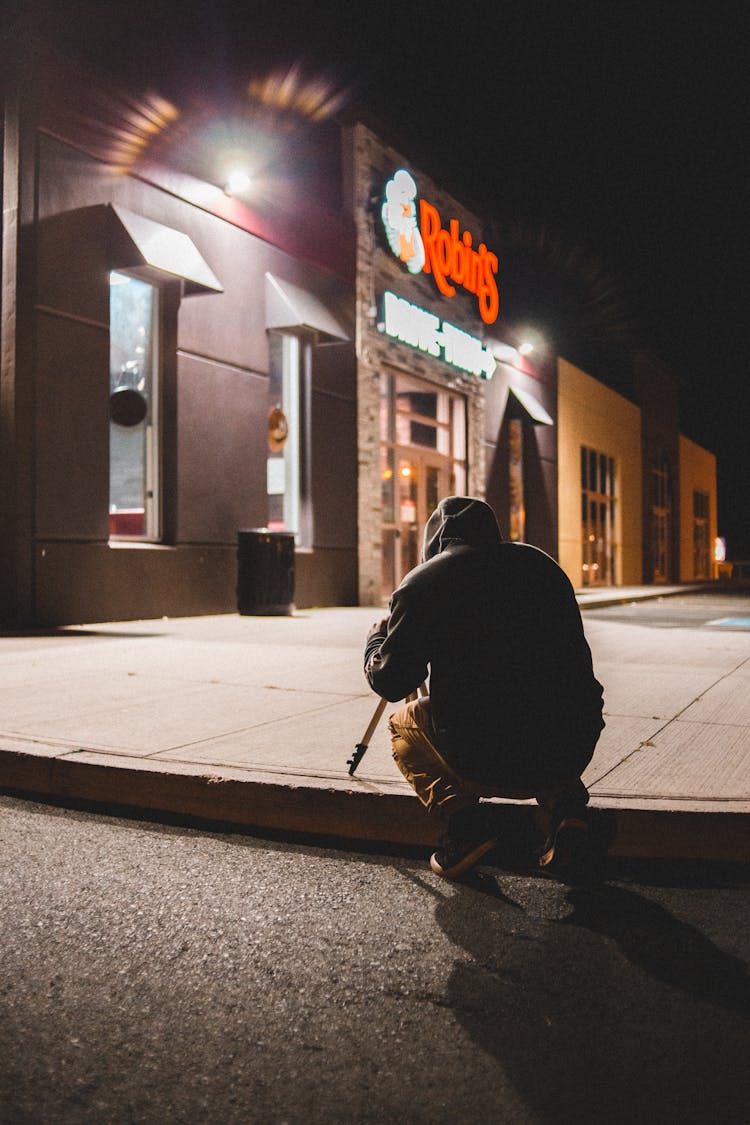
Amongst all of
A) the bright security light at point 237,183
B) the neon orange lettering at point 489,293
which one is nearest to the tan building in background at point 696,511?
the neon orange lettering at point 489,293

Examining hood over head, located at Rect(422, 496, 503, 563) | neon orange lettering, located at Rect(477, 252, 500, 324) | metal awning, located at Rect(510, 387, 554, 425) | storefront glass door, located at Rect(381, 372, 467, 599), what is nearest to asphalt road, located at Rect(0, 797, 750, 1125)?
hood over head, located at Rect(422, 496, 503, 563)

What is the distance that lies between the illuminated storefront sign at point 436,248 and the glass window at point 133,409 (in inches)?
255

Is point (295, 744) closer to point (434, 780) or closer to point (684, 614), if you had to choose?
point (434, 780)

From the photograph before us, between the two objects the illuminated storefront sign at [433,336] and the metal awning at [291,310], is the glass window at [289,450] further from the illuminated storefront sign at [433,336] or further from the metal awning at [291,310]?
the illuminated storefront sign at [433,336]

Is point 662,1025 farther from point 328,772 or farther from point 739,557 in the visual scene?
point 739,557

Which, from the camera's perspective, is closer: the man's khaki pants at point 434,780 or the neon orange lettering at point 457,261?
the man's khaki pants at point 434,780

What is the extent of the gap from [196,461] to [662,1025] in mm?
11937

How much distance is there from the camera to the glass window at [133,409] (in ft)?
41.3

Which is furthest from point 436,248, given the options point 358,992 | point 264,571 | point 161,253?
point 358,992

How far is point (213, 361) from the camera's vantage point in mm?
13992

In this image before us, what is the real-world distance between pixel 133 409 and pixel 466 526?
9.89m

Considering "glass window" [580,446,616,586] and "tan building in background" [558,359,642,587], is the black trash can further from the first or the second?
"glass window" [580,446,616,586]

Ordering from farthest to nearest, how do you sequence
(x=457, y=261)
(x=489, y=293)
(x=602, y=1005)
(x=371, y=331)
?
(x=489, y=293), (x=457, y=261), (x=371, y=331), (x=602, y=1005)

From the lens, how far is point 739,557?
3095 inches
